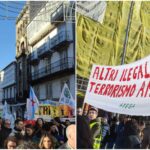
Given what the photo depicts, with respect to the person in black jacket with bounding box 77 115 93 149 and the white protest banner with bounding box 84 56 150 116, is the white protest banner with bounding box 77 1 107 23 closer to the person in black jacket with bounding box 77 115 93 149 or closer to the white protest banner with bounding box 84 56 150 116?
the white protest banner with bounding box 84 56 150 116

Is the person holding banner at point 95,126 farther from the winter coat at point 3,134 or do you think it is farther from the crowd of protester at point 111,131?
the winter coat at point 3,134

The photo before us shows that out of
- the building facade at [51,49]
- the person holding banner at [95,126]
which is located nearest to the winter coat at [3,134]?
the building facade at [51,49]

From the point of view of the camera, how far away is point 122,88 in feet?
16.2

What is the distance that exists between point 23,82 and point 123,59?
4.19 feet

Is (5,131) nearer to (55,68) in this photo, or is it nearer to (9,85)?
(9,85)

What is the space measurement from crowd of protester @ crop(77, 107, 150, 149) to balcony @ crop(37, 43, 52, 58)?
32.3 inches

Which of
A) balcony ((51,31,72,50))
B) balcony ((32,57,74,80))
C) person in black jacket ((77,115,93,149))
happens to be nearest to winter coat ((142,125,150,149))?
person in black jacket ((77,115,93,149))

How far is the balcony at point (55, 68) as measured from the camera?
4.89m

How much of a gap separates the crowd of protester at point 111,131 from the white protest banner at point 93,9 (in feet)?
3.71

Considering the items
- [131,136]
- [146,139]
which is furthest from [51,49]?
[146,139]

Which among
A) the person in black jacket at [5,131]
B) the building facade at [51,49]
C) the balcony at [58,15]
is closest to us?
the person in black jacket at [5,131]

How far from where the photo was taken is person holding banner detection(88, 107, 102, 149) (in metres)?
4.94

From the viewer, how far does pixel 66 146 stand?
4887mm

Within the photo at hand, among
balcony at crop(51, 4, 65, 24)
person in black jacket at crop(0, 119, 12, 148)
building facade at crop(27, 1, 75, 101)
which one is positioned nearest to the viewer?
person in black jacket at crop(0, 119, 12, 148)
